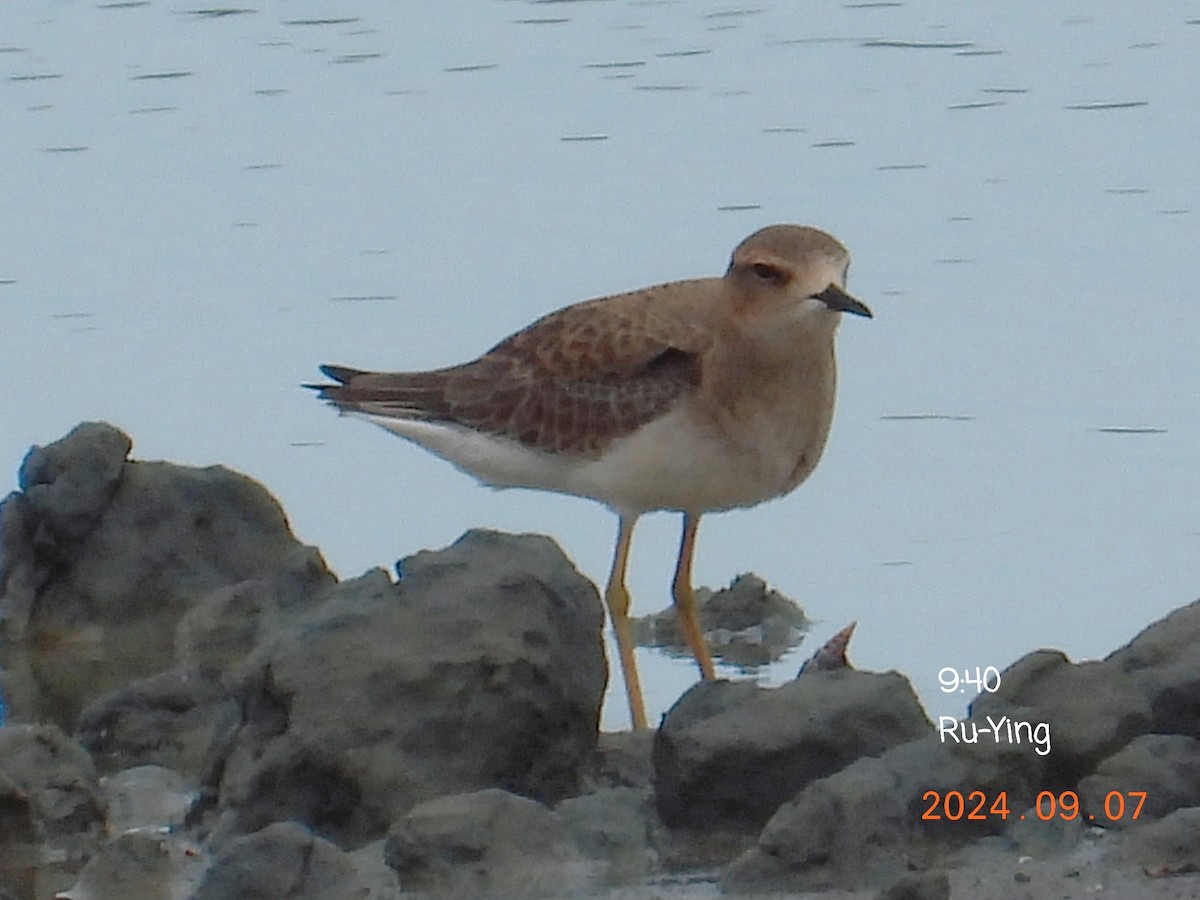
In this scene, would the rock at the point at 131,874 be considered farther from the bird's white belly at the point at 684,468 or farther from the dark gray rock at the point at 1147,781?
the dark gray rock at the point at 1147,781

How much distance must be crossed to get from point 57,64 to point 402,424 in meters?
8.17

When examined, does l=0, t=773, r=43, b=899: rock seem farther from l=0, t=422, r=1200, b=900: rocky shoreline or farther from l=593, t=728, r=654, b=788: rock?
l=593, t=728, r=654, b=788: rock

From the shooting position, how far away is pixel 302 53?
18188 mm

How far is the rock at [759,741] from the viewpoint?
8.05m

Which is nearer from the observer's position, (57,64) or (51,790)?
(51,790)

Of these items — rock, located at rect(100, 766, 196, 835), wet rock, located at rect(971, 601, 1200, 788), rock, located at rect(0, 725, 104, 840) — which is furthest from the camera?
rock, located at rect(100, 766, 196, 835)

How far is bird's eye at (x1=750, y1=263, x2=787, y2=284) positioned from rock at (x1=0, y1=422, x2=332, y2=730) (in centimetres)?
218

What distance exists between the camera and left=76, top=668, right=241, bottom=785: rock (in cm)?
924

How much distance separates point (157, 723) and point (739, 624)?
2307mm

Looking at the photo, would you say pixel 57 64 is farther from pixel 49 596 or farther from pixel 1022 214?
pixel 49 596

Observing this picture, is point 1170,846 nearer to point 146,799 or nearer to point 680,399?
point 680,399

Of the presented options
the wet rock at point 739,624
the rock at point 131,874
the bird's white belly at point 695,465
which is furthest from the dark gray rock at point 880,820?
the wet rock at point 739,624

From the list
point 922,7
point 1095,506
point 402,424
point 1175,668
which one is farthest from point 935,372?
point 922,7

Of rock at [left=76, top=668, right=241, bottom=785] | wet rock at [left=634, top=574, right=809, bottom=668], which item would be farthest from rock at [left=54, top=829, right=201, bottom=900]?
wet rock at [left=634, top=574, right=809, bottom=668]
